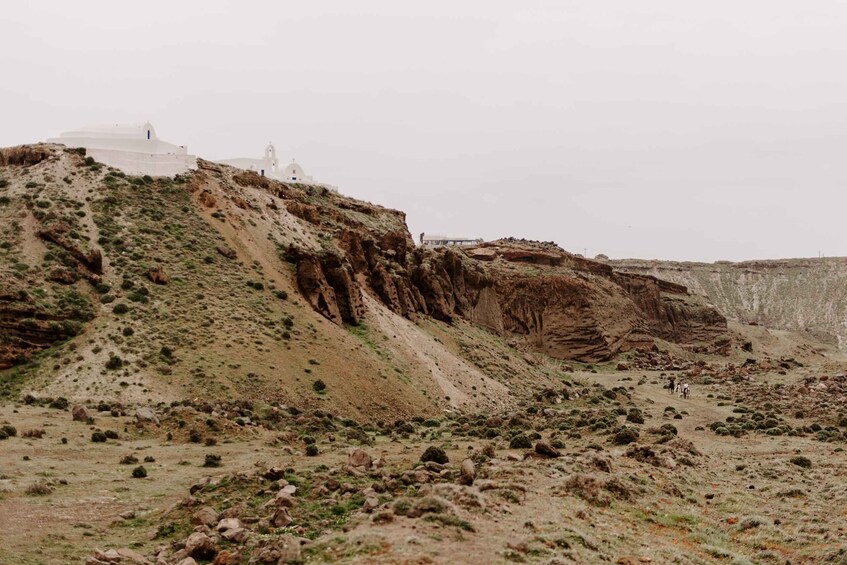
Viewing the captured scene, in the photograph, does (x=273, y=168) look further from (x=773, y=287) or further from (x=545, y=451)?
(x=773, y=287)

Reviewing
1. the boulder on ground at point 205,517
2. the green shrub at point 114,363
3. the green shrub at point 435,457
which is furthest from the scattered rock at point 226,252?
the boulder on ground at point 205,517

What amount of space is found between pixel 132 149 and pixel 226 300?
22489mm

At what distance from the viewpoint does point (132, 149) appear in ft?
176

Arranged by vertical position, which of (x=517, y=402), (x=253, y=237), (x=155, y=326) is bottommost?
(x=517, y=402)

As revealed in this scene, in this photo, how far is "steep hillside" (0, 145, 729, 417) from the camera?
31.8 metres

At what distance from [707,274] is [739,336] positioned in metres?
54.5

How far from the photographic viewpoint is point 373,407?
1353 inches

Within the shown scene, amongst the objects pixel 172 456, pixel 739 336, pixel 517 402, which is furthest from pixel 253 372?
pixel 739 336

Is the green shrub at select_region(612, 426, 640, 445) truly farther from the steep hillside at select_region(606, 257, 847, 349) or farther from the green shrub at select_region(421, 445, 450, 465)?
the steep hillside at select_region(606, 257, 847, 349)

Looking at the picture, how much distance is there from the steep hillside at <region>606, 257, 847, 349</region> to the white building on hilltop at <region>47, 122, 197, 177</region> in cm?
10824

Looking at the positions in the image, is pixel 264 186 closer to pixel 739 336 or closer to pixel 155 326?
pixel 155 326

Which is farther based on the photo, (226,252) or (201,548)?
(226,252)

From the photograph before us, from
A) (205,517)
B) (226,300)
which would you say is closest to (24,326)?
(226,300)

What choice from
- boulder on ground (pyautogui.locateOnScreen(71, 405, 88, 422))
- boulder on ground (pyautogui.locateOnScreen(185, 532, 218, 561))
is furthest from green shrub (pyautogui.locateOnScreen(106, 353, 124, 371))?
boulder on ground (pyautogui.locateOnScreen(185, 532, 218, 561))
